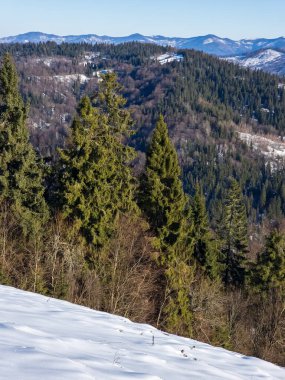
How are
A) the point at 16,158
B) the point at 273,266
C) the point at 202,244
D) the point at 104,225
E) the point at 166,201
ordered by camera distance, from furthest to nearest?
the point at 273,266
the point at 202,244
the point at 166,201
the point at 104,225
the point at 16,158

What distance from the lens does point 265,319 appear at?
30094 millimetres

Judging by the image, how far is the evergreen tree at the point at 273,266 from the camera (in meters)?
34.7

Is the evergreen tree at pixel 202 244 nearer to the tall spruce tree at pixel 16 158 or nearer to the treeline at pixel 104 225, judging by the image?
the treeline at pixel 104 225

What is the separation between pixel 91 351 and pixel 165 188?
1801cm

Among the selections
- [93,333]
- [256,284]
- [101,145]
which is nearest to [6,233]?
[101,145]

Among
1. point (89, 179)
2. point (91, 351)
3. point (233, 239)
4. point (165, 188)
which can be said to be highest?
point (91, 351)

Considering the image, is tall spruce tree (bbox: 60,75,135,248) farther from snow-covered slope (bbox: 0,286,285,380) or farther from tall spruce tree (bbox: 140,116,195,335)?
snow-covered slope (bbox: 0,286,285,380)

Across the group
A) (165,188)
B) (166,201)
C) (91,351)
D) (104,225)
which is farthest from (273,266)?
(91,351)

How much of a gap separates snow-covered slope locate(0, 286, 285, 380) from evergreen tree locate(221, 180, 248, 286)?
3008cm

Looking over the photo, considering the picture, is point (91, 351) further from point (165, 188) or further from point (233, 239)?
point (233, 239)

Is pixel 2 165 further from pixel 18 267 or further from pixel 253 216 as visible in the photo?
pixel 253 216

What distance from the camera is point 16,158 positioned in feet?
72.9

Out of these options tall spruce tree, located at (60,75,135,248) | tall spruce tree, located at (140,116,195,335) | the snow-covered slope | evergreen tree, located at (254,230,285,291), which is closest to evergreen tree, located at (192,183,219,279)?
evergreen tree, located at (254,230,285,291)

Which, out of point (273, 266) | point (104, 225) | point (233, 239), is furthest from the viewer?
point (233, 239)
